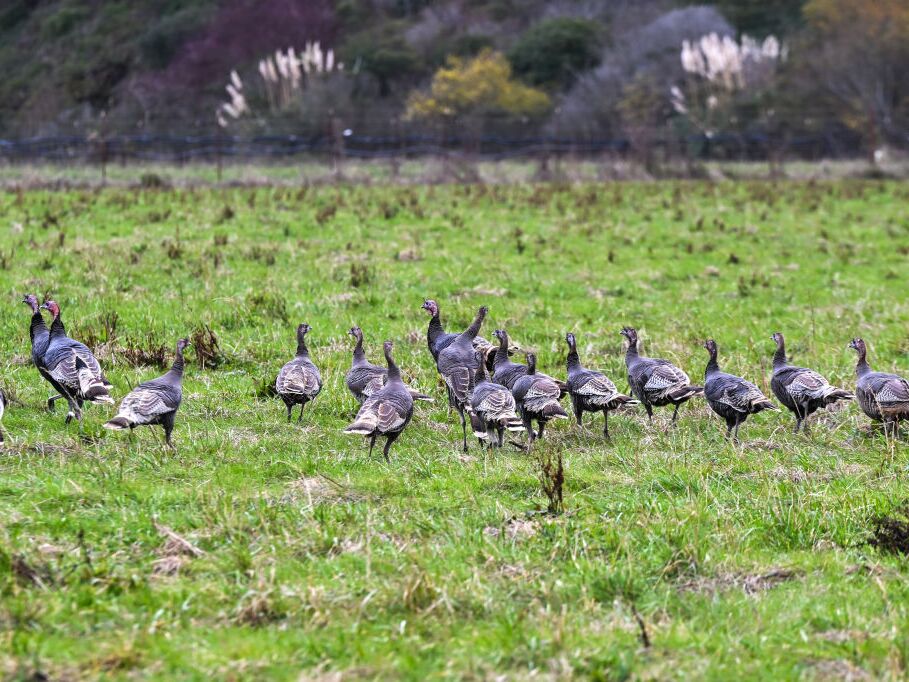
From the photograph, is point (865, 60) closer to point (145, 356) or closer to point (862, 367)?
point (862, 367)

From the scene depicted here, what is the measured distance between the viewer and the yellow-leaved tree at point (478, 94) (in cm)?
5238

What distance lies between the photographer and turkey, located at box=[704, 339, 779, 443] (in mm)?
8898

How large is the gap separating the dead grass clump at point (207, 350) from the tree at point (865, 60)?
4710 cm

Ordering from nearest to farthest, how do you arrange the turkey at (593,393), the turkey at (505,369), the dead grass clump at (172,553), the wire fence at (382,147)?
1. the dead grass clump at (172,553)
2. the turkey at (593,393)
3. the turkey at (505,369)
4. the wire fence at (382,147)

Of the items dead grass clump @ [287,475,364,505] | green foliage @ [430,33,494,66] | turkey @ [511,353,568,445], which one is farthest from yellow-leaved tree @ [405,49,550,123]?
dead grass clump @ [287,475,364,505]

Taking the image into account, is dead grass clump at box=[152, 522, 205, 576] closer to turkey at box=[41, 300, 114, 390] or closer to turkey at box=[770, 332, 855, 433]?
turkey at box=[41, 300, 114, 390]

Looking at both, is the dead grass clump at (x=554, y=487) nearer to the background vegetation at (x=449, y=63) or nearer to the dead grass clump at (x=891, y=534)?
the dead grass clump at (x=891, y=534)

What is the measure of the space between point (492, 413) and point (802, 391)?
2917 mm

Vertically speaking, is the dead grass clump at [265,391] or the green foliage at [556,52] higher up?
the green foliage at [556,52]

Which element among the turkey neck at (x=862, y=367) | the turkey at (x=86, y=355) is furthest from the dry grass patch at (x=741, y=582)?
the turkey at (x=86, y=355)

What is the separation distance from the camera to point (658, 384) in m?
9.38

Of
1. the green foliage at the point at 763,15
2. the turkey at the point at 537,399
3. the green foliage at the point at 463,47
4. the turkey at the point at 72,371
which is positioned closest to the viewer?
the turkey at the point at 537,399

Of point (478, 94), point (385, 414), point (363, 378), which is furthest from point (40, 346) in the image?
point (478, 94)

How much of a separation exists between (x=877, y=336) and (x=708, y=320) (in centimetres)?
214
